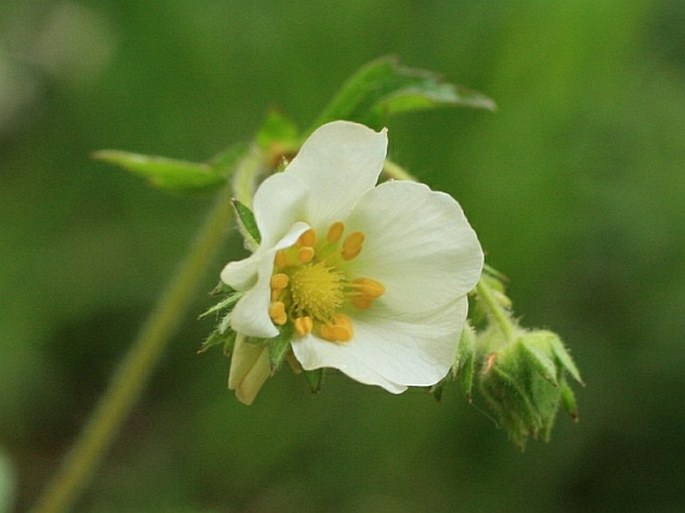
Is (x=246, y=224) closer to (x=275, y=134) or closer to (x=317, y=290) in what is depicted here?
(x=317, y=290)

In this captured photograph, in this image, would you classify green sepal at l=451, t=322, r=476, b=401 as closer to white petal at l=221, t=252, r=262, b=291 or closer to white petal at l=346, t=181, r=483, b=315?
white petal at l=346, t=181, r=483, b=315

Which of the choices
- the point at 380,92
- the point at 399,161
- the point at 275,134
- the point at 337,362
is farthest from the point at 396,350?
the point at 399,161

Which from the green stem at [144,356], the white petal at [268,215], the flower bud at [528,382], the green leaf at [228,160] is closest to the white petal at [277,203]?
the white petal at [268,215]

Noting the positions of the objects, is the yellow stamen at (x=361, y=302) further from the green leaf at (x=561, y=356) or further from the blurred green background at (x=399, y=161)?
the blurred green background at (x=399, y=161)

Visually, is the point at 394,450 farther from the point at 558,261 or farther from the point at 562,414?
the point at 558,261

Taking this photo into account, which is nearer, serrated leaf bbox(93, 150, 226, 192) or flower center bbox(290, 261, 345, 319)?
flower center bbox(290, 261, 345, 319)

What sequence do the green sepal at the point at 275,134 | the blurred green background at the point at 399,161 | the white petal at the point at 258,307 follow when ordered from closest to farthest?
the white petal at the point at 258,307, the green sepal at the point at 275,134, the blurred green background at the point at 399,161

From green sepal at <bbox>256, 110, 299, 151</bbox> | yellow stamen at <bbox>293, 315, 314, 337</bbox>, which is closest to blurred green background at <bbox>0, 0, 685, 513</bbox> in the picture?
green sepal at <bbox>256, 110, 299, 151</bbox>
